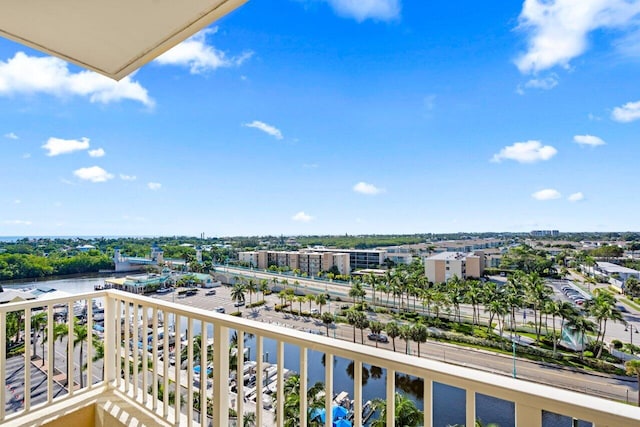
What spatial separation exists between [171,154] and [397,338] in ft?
17.3

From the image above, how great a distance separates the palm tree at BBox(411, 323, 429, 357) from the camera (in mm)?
2280

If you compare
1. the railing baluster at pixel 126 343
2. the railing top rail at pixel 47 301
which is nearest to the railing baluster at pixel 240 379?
the railing baluster at pixel 126 343

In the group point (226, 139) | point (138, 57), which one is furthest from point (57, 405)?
point (226, 139)

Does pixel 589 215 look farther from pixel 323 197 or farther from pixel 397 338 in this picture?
pixel 323 197

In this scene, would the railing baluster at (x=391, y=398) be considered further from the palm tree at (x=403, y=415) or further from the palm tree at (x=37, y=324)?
the palm tree at (x=37, y=324)

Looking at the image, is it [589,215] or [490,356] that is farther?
[589,215]

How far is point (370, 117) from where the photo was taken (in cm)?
500

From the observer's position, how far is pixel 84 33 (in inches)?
63.0

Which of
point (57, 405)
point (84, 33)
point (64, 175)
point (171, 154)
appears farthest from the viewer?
point (171, 154)

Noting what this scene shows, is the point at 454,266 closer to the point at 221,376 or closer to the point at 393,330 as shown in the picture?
the point at 393,330

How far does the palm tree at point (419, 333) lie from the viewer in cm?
228

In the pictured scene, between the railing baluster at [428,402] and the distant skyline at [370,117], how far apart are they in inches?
92.9

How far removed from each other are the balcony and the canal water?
0.5 inches

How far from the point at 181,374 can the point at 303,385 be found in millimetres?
1103
